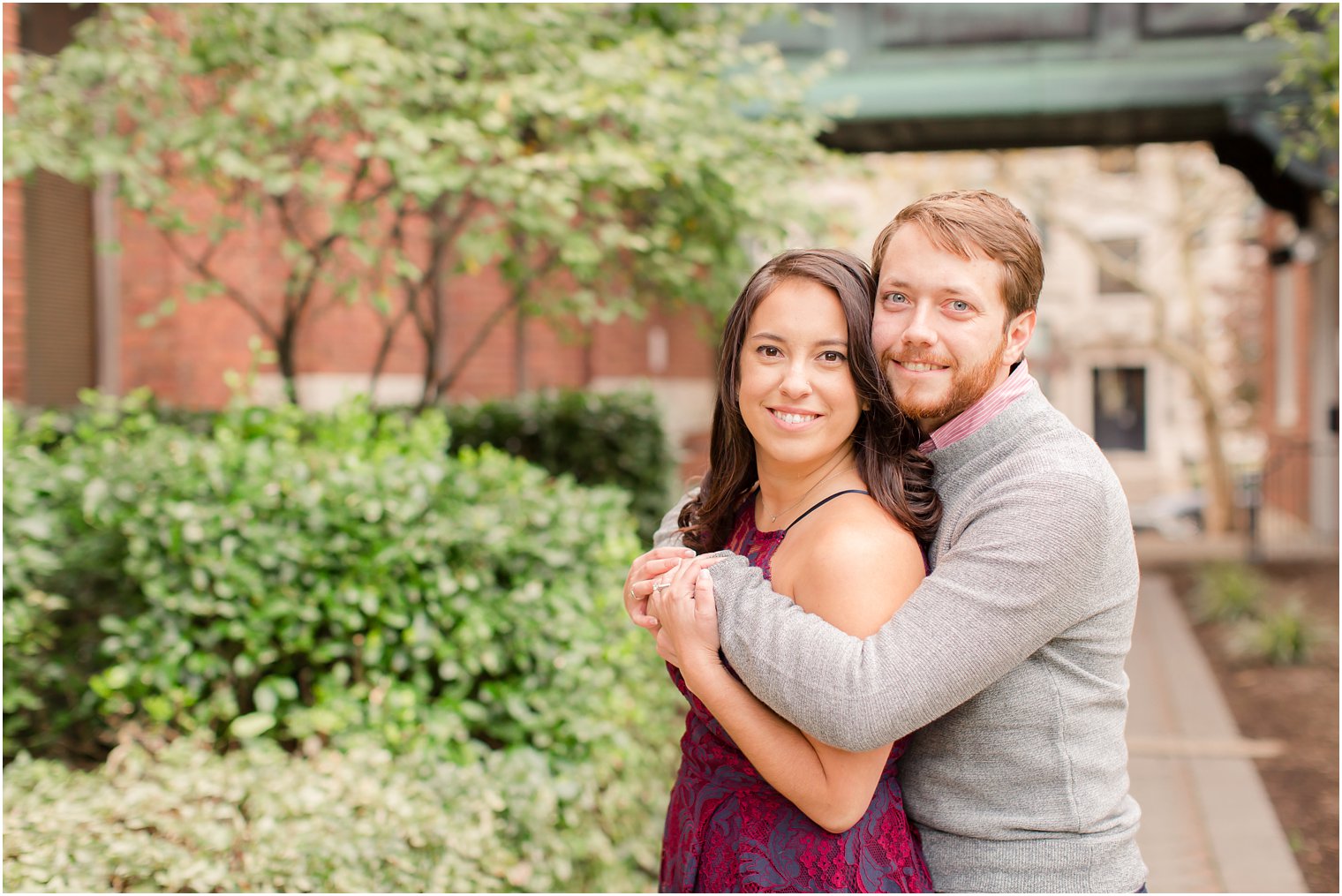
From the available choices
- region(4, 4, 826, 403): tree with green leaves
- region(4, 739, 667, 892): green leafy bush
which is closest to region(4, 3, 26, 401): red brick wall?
region(4, 4, 826, 403): tree with green leaves

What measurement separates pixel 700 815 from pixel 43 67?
4.65 metres

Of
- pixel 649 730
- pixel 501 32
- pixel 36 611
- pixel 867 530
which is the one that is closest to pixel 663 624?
pixel 867 530

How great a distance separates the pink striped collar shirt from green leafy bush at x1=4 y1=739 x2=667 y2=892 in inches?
76.2

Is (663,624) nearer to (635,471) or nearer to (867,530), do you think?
(867,530)

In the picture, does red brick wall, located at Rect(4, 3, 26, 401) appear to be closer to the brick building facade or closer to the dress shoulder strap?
the brick building facade

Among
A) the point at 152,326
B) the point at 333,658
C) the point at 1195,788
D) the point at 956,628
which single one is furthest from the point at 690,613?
the point at 152,326

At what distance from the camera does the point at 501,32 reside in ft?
16.1

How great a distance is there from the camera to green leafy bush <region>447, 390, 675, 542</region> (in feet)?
23.2

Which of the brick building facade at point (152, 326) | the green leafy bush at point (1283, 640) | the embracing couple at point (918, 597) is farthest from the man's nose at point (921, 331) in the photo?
the green leafy bush at point (1283, 640)

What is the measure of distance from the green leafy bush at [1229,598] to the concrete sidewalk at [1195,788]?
119cm

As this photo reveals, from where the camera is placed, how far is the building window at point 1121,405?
34.4 m

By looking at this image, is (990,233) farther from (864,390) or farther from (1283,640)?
(1283,640)

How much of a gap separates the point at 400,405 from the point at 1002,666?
5830mm

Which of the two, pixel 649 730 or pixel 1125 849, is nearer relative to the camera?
pixel 1125 849
